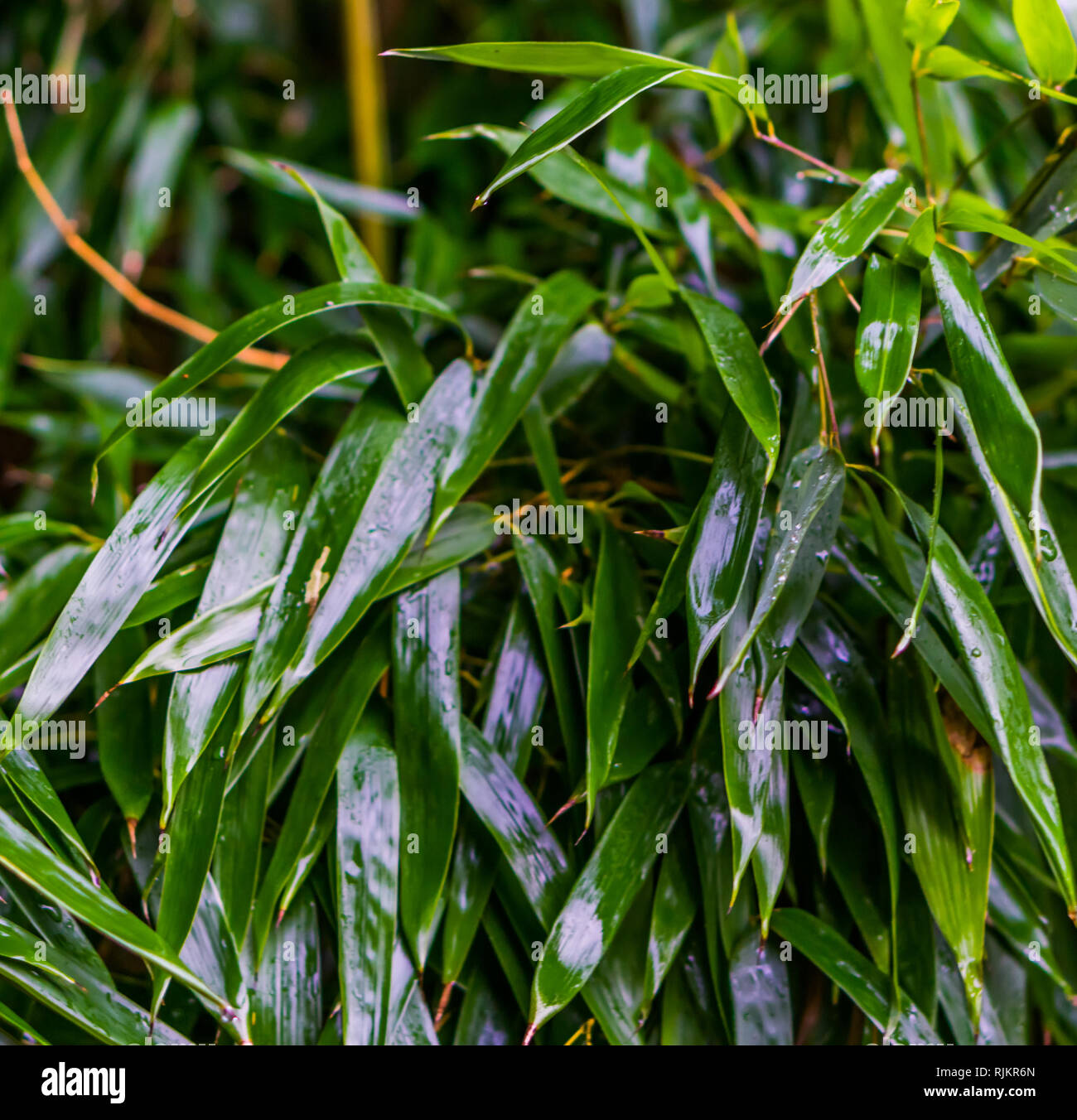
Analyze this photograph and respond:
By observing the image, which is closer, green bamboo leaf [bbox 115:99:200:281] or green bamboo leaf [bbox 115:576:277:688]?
green bamboo leaf [bbox 115:576:277:688]

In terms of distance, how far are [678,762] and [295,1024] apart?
309mm

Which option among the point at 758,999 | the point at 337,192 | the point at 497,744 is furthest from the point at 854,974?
the point at 337,192

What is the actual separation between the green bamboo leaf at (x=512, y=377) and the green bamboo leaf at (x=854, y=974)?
368 millimetres

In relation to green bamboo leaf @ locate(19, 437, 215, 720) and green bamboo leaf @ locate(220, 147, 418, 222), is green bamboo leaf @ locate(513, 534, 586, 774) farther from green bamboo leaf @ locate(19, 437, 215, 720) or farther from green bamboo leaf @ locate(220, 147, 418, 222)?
green bamboo leaf @ locate(220, 147, 418, 222)

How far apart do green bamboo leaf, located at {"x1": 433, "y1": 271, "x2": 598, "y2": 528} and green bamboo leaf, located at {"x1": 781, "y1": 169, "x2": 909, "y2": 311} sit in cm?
22

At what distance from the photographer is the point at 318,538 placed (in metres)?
0.58

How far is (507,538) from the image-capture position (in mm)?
719

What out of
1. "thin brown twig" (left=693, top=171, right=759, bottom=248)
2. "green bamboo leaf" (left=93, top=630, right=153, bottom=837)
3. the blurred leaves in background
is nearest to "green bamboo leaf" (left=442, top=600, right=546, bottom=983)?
the blurred leaves in background

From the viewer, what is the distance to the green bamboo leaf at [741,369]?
1.66ft

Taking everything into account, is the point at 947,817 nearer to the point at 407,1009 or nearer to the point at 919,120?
the point at 407,1009

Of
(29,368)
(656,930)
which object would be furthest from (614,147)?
(29,368)

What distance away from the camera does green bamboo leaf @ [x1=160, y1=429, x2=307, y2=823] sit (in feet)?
1.68

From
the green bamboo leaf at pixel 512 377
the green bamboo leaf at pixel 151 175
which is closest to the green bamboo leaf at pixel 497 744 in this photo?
the green bamboo leaf at pixel 512 377

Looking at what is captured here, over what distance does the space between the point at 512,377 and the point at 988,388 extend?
331 mm
